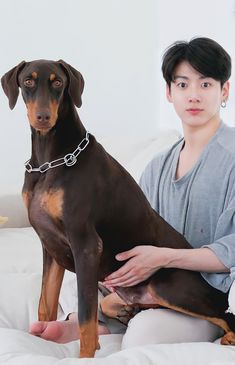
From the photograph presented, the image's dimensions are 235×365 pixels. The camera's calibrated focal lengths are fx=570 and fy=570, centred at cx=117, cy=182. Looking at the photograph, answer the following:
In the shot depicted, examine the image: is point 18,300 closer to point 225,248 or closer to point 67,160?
point 67,160

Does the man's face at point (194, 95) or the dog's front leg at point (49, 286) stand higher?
the man's face at point (194, 95)

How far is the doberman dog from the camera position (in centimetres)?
132

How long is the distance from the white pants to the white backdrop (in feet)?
6.56

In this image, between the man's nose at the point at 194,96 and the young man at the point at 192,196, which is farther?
the man's nose at the point at 194,96

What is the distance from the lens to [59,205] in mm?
1347

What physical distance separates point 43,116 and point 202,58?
1.77ft

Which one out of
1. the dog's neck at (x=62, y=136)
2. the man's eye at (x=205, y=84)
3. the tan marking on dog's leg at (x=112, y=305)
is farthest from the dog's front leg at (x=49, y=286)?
the man's eye at (x=205, y=84)

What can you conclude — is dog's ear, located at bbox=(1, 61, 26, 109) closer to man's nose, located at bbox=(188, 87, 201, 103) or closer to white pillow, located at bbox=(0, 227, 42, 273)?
man's nose, located at bbox=(188, 87, 201, 103)

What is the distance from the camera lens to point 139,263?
4.66ft

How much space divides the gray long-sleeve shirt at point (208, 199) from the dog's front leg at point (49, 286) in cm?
38

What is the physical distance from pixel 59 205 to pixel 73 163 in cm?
11

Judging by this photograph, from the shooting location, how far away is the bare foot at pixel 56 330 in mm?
1453

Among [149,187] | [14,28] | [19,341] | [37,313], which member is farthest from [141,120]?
[19,341]

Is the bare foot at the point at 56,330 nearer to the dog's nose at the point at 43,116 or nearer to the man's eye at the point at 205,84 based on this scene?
the dog's nose at the point at 43,116
